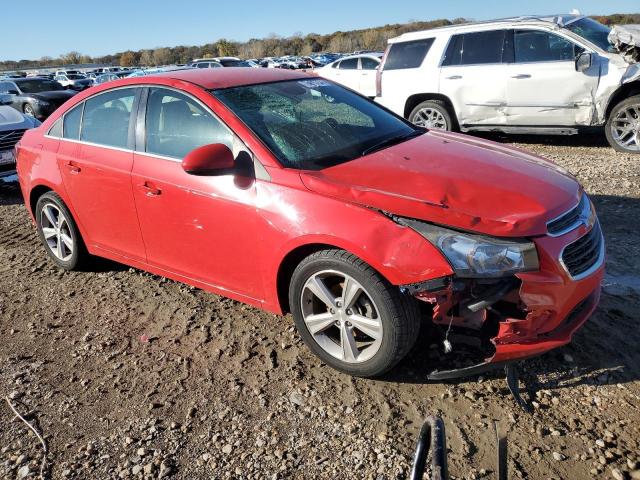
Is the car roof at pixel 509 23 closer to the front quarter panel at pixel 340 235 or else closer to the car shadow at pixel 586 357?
the car shadow at pixel 586 357

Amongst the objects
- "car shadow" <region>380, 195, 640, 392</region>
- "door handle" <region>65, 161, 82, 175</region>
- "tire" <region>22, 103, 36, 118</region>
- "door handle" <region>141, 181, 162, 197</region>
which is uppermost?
"door handle" <region>65, 161, 82, 175</region>

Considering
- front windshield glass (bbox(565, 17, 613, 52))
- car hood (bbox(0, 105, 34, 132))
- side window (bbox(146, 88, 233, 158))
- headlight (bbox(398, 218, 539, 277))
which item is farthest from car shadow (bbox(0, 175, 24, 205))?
front windshield glass (bbox(565, 17, 613, 52))

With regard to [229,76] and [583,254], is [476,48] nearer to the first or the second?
[229,76]

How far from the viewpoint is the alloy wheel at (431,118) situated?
8867mm

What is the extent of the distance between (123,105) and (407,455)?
3129mm

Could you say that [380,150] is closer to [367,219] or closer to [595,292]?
[367,219]

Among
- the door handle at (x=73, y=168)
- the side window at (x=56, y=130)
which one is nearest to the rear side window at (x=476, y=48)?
the side window at (x=56, y=130)

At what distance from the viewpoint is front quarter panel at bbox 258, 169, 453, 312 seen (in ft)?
8.38

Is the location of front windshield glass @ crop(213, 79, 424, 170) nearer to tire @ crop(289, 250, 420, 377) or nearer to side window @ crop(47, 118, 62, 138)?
tire @ crop(289, 250, 420, 377)

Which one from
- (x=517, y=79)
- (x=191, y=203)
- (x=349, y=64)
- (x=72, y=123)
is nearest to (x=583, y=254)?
(x=191, y=203)

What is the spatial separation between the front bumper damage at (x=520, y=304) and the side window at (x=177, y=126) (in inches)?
63.2

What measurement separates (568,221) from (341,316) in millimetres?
1287

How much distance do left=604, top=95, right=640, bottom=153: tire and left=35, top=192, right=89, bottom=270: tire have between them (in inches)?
273

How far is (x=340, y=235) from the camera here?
2.72 meters
